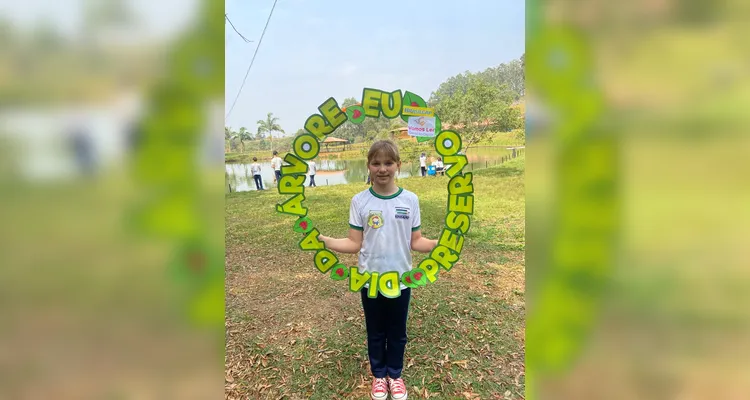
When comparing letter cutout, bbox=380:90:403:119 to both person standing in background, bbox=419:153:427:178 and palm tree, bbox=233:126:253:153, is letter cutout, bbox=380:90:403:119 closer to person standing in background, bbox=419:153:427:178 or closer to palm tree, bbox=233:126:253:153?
person standing in background, bbox=419:153:427:178

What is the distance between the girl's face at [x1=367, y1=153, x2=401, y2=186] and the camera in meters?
2.29

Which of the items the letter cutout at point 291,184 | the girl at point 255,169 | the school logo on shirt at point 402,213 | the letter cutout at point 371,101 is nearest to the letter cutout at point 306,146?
the letter cutout at point 291,184

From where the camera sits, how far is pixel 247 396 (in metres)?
2.91

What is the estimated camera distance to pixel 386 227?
2344 millimetres

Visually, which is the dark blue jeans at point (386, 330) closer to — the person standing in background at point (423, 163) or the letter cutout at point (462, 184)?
the letter cutout at point (462, 184)
